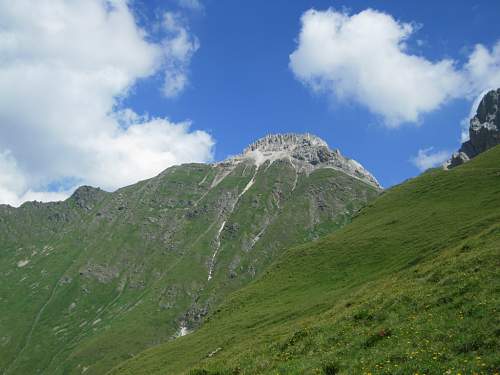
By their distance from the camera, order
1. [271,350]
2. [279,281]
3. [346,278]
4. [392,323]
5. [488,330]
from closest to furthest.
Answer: [488,330] → [392,323] → [271,350] → [346,278] → [279,281]

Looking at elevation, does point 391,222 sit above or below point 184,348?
above

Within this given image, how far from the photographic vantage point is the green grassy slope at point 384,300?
2248 cm

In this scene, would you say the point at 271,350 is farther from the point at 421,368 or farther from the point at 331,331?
the point at 421,368

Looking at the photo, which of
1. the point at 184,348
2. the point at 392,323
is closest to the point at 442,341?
the point at 392,323

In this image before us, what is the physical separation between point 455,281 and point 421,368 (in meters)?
13.0

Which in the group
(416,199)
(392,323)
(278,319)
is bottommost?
(392,323)

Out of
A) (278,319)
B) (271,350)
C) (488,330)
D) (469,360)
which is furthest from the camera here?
(278,319)

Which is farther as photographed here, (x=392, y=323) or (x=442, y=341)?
(x=392, y=323)

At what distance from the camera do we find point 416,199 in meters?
128

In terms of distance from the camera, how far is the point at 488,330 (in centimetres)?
2123

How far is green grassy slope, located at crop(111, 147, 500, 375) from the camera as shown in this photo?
22.5 m

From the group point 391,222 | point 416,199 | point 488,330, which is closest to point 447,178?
point 416,199

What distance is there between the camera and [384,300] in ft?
109

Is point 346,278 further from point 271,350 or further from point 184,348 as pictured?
point 271,350
